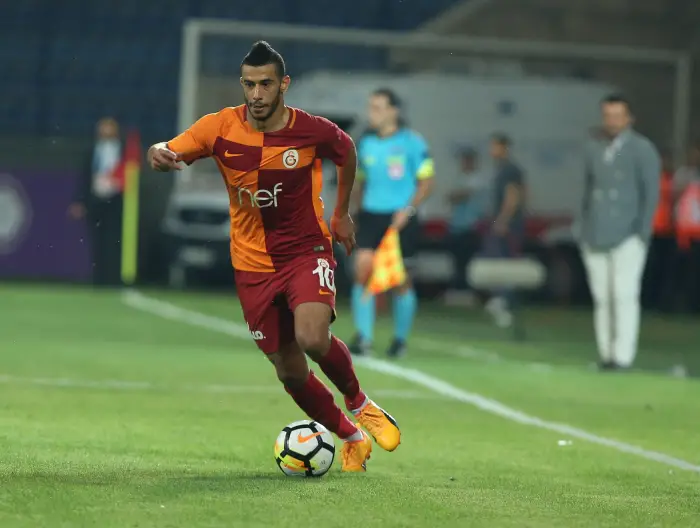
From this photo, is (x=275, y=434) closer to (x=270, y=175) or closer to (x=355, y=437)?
(x=355, y=437)

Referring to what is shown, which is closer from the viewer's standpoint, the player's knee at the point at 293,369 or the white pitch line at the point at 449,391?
the player's knee at the point at 293,369

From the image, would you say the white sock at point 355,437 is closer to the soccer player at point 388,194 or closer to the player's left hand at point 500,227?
the soccer player at point 388,194

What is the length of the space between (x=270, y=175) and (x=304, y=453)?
1.18m

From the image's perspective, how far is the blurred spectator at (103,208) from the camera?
23.8 meters

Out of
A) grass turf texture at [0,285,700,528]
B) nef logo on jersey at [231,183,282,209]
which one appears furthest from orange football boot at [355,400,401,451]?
nef logo on jersey at [231,183,282,209]

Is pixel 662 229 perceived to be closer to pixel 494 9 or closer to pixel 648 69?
pixel 648 69

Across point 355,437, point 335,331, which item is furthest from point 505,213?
point 355,437

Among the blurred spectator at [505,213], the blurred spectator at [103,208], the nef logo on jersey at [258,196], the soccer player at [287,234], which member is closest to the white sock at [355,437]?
the soccer player at [287,234]

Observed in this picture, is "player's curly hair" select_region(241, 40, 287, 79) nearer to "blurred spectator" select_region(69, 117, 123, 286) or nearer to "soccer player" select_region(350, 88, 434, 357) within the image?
"soccer player" select_region(350, 88, 434, 357)

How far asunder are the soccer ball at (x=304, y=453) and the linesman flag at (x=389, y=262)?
6.75m

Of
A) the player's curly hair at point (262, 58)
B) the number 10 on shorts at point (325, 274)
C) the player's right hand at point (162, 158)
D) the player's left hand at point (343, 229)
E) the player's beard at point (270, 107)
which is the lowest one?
the number 10 on shorts at point (325, 274)

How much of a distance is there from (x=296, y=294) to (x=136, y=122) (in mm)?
21171

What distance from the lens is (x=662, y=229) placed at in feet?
74.8

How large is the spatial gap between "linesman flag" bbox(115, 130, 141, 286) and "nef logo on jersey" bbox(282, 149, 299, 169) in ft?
56.5
